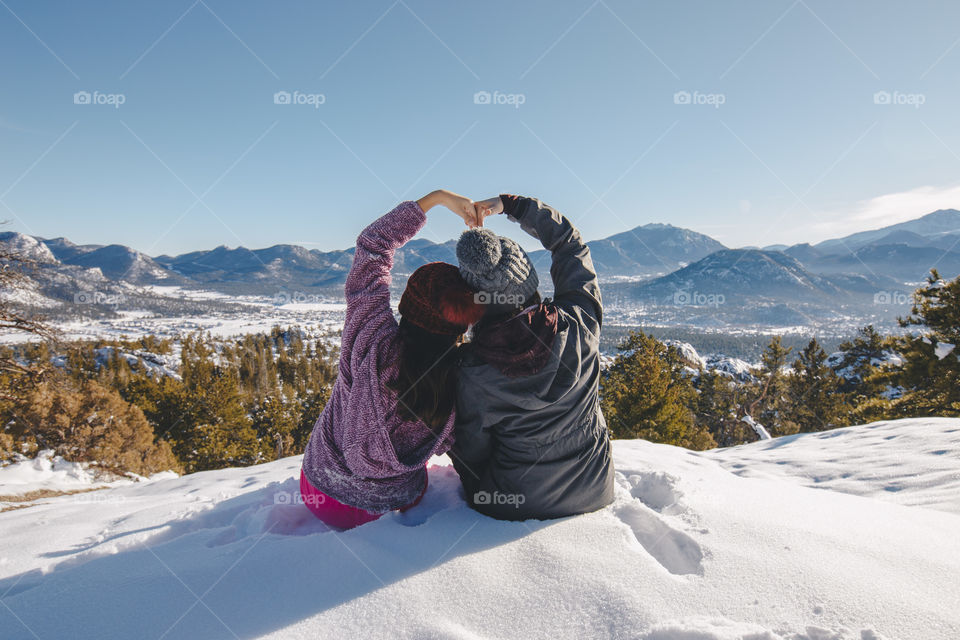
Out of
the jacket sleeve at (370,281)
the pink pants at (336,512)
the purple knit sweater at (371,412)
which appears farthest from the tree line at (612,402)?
the jacket sleeve at (370,281)

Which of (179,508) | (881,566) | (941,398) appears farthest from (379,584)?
(941,398)

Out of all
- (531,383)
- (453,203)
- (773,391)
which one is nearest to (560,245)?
(453,203)

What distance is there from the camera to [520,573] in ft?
6.51

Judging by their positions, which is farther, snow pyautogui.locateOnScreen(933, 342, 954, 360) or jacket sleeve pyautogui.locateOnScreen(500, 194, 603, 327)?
snow pyautogui.locateOnScreen(933, 342, 954, 360)

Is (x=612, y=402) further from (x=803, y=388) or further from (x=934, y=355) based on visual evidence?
(x=803, y=388)

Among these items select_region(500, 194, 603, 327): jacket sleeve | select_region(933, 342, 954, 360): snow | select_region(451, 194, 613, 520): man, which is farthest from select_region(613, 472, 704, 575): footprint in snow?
select_region(933, 342, 954, 360): snow

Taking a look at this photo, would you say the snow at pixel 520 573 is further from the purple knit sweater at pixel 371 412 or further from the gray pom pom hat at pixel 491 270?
the gray pom pom hat at pixel 491 270

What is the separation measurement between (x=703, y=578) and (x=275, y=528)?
2.49 metres

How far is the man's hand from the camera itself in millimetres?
2822

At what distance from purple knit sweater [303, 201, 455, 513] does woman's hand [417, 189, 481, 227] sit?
178 mm
